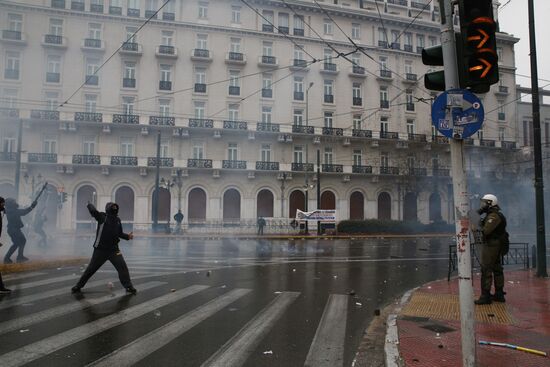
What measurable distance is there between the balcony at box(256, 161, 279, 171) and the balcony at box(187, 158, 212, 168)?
363 centimetres

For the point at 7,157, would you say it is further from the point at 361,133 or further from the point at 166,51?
the point at 361,133

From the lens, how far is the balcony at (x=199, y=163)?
2909cm

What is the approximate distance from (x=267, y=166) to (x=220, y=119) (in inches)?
194

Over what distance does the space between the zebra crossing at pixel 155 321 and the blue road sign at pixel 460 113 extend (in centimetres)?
223

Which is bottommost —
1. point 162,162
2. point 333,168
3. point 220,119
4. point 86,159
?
point 333,168

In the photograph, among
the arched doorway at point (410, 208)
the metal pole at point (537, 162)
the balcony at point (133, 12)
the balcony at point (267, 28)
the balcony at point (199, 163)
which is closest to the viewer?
the metal pole at point (537, 162)

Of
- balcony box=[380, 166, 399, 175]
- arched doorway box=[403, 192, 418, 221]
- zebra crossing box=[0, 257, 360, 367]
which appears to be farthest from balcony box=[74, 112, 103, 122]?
arched doorway box=[403, 192, 418, 221]

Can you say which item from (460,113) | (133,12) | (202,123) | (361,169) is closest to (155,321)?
(460,113)

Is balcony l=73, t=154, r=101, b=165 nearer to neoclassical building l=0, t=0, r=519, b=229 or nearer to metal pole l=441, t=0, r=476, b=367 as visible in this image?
neoclassical building l=0, t=0, r=519, b=229

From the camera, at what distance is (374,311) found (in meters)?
5.54

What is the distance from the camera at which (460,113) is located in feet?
10.3

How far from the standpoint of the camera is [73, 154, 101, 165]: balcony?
1093 inches

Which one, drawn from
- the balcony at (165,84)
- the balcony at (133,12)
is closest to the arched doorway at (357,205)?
the balcony at (165,84)

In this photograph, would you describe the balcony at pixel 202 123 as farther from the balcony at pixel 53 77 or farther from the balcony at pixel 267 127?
the balcony at pixel 53 77
